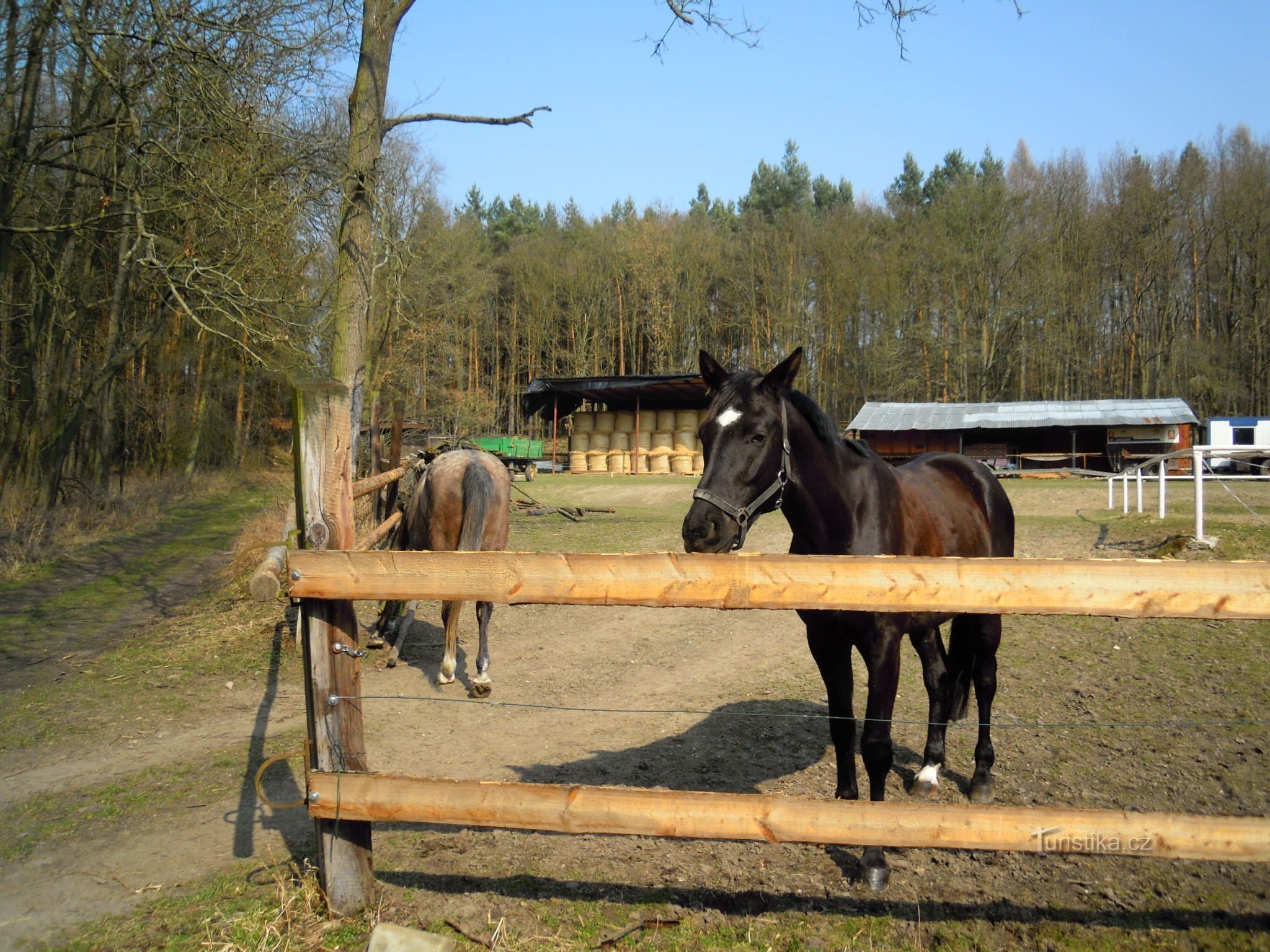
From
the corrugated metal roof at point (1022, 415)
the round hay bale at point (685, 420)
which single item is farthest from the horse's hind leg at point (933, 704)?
the corrugated metal roof at point (1022, 415)

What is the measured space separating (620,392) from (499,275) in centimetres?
1477

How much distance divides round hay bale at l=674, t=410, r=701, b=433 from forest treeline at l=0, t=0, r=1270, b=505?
185 inches

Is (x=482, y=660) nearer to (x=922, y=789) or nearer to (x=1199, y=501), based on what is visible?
(x=922, y=789)

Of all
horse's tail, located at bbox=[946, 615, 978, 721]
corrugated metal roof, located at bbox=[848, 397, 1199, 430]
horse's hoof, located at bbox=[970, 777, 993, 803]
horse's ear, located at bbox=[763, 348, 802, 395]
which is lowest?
horse's hoof, located at bbox=[970, 777, 993, 803]

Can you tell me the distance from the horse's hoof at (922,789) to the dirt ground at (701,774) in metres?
0.07

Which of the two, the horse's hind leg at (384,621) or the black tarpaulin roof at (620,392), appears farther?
the black tarpaulin roof at (620,392)

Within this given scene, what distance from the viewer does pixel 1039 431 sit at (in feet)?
107

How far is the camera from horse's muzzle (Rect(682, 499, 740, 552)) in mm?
2912

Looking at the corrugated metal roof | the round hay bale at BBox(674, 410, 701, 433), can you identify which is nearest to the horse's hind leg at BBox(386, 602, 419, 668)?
the round hay bale at BBox(674, 410, 701, 433)

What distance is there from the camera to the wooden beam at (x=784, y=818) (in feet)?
8.11

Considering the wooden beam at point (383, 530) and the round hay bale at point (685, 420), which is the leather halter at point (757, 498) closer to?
the wooden beam at point (383, 530)

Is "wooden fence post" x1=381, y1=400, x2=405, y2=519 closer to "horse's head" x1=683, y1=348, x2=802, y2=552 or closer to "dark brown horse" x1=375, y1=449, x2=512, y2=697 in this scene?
"dark brown horse" x1=375, y1=449, x2=512, y2=697

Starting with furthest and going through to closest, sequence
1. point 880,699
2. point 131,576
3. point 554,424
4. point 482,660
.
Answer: point 554,424 < point 131,576 < point 482,660 < point 880,699

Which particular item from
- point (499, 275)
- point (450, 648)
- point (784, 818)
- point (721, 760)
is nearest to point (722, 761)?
point (721, 760)
